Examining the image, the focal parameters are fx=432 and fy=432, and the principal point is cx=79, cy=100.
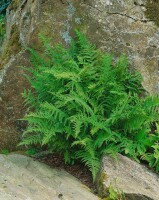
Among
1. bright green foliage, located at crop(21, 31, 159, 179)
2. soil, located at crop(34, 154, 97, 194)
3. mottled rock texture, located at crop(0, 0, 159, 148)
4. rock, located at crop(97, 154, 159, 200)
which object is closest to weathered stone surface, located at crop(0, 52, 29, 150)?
mottled rock texture, located at crop(0, 0, 159, 148)

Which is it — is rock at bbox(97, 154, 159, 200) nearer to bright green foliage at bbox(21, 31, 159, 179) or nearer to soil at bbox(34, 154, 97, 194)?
bright green foliage at bbox(21, 31, 159, 179)

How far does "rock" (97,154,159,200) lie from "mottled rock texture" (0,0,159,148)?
5.19 feet

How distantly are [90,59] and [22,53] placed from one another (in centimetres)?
123

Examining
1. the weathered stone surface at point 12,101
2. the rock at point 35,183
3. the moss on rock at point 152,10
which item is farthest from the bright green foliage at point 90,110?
the moss on rock at point 152,10

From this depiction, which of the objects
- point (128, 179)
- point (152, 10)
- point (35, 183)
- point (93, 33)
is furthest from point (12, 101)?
point (152, 10)

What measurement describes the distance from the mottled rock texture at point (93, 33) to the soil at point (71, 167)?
84 cm

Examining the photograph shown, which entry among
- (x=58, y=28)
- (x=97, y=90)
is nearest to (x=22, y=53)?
(x=58, y=28)

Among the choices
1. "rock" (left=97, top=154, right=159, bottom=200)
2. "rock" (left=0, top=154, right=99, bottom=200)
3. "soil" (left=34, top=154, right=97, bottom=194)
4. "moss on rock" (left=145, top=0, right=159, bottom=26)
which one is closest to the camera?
"rock" (left=0, top=154, right=99, bottom=200)

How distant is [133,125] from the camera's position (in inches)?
236

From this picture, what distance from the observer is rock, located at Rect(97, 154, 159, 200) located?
5453 mm

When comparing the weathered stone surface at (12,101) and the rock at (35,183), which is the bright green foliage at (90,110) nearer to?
the rock at (35,183)

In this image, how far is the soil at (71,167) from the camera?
6125 mm

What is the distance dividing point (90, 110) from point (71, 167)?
3.07 feet

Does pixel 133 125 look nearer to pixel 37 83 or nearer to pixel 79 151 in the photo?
pixel 79 151
